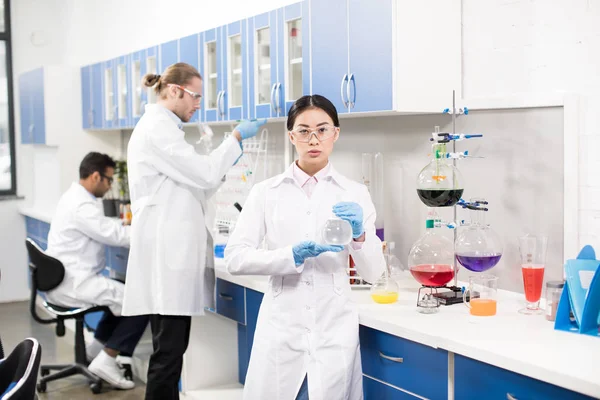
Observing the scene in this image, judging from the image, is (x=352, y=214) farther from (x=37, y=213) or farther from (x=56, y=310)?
(x=37, y=213)

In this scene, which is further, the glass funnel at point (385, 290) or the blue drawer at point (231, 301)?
the blue drawer at point (231, 301)

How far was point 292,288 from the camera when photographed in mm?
2295

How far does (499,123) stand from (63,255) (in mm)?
2534

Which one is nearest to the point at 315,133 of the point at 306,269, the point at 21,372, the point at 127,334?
the point at 306,269

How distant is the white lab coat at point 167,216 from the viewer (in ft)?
9.96

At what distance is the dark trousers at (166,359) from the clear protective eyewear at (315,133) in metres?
1.18

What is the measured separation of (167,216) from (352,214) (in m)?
1.18

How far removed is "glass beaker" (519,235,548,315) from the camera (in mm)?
2367

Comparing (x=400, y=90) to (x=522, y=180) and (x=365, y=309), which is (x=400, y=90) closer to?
(x=522, y=180)

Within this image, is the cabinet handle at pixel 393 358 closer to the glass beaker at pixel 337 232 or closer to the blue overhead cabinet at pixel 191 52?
the glass beaker at pixel 337 232

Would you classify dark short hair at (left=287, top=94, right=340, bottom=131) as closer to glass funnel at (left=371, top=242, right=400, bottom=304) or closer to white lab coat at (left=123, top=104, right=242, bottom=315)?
glass funnel at (left=371, top=242, right=400, bottom=304)

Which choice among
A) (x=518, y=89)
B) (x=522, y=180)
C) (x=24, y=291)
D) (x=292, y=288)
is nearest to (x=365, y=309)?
(x=292, y=288)

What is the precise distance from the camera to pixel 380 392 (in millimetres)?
2375

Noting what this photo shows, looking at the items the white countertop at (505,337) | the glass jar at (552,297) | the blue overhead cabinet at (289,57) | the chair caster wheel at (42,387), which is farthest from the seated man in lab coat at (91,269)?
the glass jar at (552,297)
